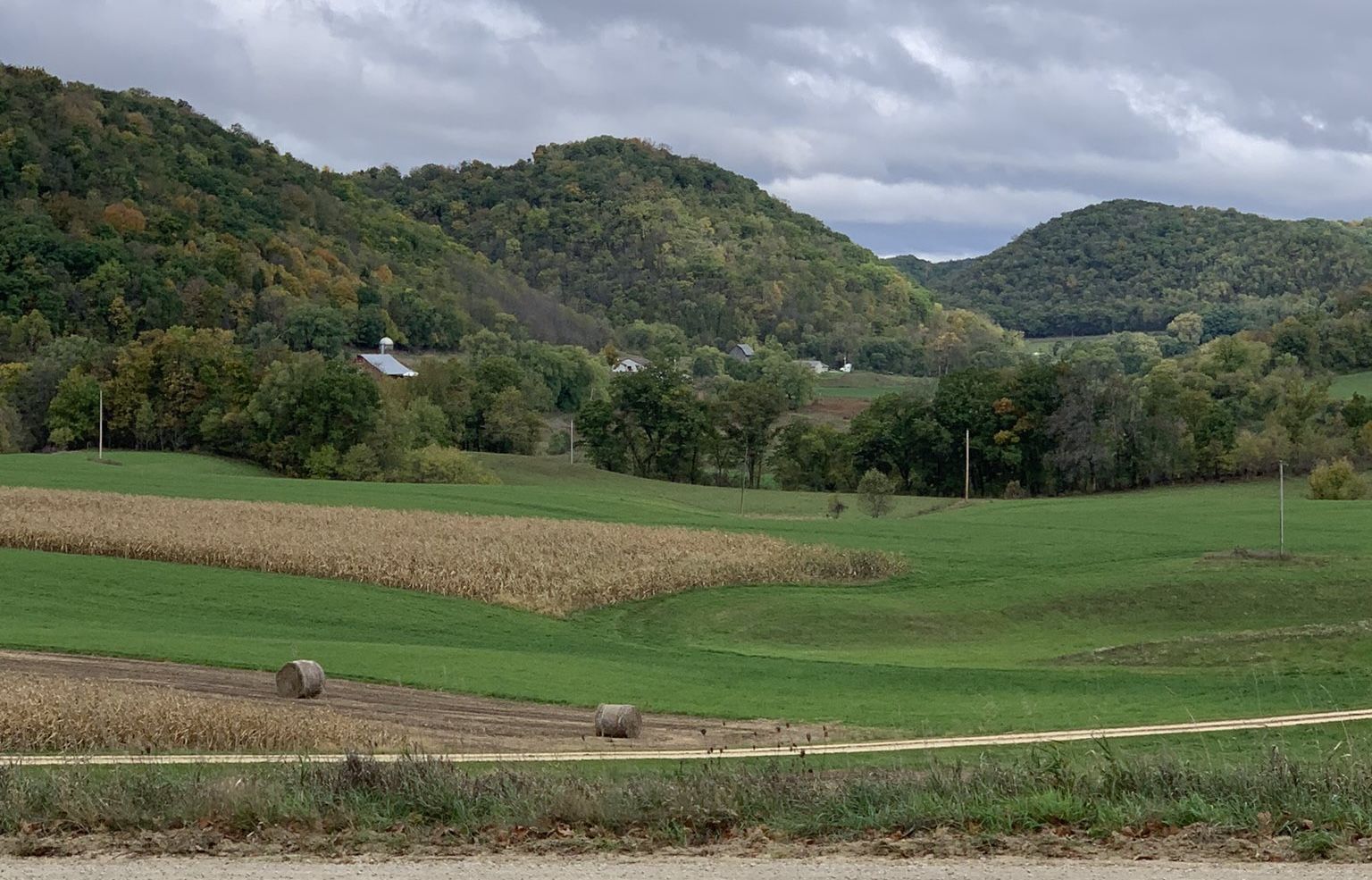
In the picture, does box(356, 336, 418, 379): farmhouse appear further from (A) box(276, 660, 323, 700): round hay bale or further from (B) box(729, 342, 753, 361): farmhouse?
(A) box(276, 660, 323, 700): round hay bale

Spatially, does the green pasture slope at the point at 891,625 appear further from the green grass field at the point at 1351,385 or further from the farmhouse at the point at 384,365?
the farmhouse at the point at 384,365

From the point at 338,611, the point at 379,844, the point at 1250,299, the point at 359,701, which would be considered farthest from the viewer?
the point at 1250,299

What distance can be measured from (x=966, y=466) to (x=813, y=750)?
68713mm

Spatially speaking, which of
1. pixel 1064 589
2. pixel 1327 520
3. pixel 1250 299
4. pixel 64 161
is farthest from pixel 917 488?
pixel 1250 299

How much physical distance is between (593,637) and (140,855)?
2330cm

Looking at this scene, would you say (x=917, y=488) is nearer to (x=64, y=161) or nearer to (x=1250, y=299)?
(x=64, y=161)

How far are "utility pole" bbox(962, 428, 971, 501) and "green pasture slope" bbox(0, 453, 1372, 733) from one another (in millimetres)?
24753

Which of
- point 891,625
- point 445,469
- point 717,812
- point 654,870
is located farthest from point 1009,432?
point 654,870

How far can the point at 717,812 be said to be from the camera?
11.2 metres

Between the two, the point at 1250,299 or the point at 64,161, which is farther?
the point at 1250,299

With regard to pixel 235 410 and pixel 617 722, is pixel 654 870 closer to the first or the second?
pixel 617 722

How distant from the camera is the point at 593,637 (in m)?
33.8

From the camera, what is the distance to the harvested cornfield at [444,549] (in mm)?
38281

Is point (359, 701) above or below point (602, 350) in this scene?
below
